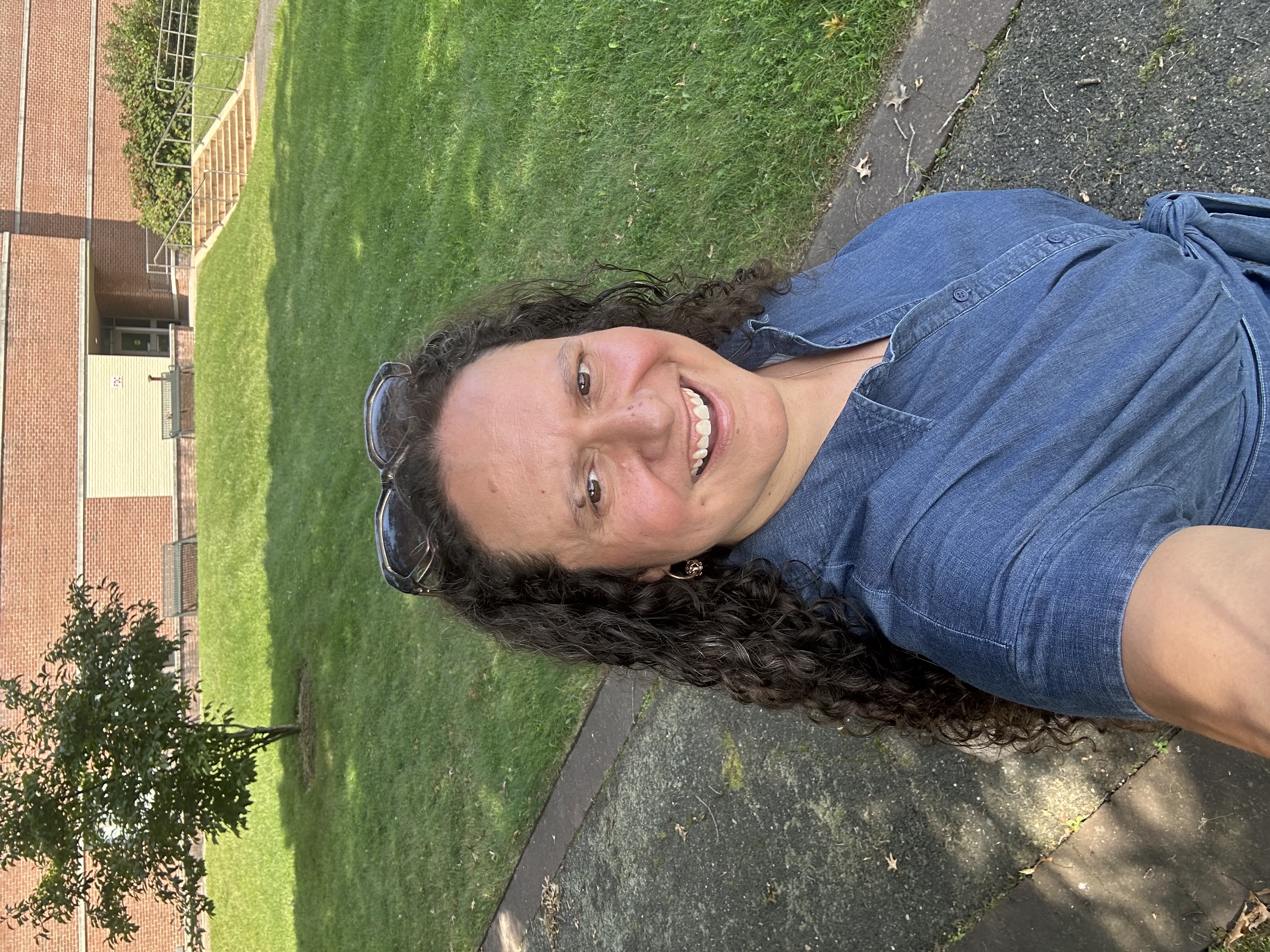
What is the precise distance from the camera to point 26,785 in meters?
6.55

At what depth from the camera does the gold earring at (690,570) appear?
7.88 feet

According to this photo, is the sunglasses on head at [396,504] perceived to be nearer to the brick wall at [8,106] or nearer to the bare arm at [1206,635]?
the bare arm at [1206,635]

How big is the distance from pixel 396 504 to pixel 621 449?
93cm

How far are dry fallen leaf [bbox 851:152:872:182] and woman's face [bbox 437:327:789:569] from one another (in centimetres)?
230

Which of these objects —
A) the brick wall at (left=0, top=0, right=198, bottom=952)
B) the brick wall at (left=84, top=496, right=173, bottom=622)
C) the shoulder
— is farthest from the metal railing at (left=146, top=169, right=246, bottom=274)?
the shoulder

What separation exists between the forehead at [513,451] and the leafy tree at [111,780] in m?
6.01

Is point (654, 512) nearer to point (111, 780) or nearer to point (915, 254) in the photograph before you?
point (915, 254)

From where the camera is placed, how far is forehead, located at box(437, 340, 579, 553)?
2.18m

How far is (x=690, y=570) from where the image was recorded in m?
2.41

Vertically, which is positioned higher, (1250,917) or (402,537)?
(402,537)

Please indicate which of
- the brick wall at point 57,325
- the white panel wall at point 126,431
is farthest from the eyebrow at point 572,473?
the white panel wall at point 126,431

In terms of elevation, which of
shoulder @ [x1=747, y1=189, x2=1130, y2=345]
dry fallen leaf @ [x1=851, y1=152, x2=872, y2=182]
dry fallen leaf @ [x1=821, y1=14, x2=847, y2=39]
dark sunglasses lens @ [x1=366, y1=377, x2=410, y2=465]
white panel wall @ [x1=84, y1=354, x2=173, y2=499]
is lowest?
white panel wall @ [x1=84, y1=354, x2=173, y2=499]

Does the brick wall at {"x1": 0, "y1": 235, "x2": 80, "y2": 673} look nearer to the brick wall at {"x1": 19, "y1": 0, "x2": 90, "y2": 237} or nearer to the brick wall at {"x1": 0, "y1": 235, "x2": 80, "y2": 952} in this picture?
the brick wall at {"x1": 0, "y1": 235, "x2": 80, "y2": 952}

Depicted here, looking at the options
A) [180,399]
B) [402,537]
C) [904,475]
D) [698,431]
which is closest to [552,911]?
[402,537]
